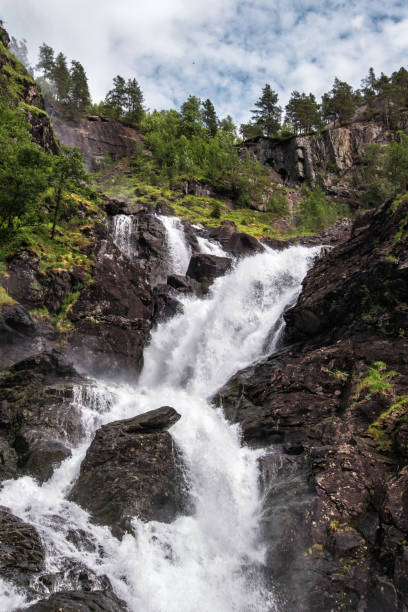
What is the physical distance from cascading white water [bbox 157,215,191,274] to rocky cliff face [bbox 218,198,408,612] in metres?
12.8

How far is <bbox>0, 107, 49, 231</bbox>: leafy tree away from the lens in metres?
15.6

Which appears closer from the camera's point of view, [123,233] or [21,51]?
[123,233]

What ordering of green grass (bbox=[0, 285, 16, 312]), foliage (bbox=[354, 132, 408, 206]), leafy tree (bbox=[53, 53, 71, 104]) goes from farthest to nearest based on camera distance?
leafy tree (bbox=[53, 53, 71, 104]), foliage (bbox=[354, 132, 408, 206]), green grass (bbox=[0, 285, 16, 312])

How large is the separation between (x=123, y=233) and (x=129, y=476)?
72.0ft

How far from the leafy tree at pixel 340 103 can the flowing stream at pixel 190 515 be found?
58322 mm

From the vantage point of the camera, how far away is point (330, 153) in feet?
189

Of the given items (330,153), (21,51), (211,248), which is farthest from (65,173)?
(21,51)

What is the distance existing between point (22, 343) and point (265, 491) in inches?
450

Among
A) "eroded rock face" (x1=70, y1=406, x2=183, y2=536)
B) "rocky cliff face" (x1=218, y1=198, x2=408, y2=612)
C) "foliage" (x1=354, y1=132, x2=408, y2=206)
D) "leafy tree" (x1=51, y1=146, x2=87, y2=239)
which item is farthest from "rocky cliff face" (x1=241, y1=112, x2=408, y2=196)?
"eroded rock face" (x1=70, y1=406, x2=183, y2=536)

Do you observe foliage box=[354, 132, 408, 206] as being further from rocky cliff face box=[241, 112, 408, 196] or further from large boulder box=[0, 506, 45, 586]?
large boulder box=[0, 506, 45, 586]

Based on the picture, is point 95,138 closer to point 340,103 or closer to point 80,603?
point 340,103

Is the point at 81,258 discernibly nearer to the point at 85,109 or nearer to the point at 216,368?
the point at 216,368

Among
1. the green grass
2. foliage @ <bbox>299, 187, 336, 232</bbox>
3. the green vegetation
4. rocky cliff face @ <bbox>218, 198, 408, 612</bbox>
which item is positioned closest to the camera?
rocky cliff face @ <bbox>218, 198, 408, 612</bbox>

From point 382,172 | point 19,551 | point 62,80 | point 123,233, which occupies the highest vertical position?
point 62,80
